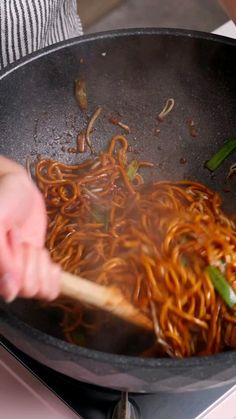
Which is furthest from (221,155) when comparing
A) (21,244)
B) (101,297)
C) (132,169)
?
(21,244)

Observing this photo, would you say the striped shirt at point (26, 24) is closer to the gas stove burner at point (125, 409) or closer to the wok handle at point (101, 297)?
the wok handle at point (101, 297)

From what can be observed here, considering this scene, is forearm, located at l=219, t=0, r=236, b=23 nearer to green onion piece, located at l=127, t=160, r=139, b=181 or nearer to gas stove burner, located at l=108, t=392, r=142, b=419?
green onion piece, located at l=127, t=160, r=139, b=181

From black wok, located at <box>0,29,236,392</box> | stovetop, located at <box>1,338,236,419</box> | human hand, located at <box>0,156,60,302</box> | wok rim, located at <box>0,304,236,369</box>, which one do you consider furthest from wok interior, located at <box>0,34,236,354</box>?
wok rim, located at <box>0,304,236,369</box>

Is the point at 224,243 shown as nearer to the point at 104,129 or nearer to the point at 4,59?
the point at 104,129

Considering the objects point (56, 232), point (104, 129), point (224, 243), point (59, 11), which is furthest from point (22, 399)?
point (59, 11)

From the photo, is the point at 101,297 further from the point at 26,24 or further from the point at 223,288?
the point at 26,24

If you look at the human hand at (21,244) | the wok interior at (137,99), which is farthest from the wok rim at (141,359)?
the wok interior at (137,99)
